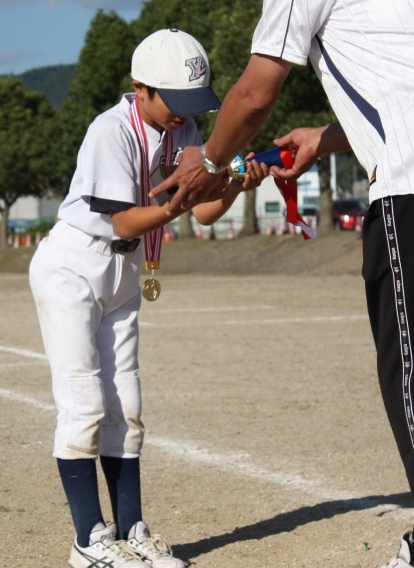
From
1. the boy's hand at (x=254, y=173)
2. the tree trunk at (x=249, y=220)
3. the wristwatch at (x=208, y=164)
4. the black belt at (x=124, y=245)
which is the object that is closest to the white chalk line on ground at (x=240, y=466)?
the black belt at (x=124, y=245)

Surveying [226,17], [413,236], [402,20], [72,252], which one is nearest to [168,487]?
[72,252]

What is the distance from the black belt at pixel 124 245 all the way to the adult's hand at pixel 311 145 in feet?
2.01

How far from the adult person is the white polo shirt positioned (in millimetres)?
660

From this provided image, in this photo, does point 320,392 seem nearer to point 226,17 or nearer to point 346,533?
point 346,533

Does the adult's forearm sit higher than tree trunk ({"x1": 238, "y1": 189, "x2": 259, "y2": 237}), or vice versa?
the adult's forearm

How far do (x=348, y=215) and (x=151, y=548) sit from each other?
1538 inches

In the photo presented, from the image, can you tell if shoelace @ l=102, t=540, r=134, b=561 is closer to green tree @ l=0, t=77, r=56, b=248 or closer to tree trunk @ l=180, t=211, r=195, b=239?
tree trunk @ l=180, t=211, r=195, b=239

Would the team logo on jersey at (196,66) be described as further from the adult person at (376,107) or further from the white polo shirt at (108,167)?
the adult person at (376,107)

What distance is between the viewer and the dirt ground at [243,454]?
3936 mm

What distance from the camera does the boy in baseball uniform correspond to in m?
3.42

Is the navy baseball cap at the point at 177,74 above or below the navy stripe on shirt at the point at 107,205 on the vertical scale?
above

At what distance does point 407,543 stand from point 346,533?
0.91 metres

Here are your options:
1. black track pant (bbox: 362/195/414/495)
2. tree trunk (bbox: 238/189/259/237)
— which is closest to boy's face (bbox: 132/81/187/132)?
black track pant (bbox: 362/195/414/495)

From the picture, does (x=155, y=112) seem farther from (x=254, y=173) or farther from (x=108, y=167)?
(x=254, y=173)
